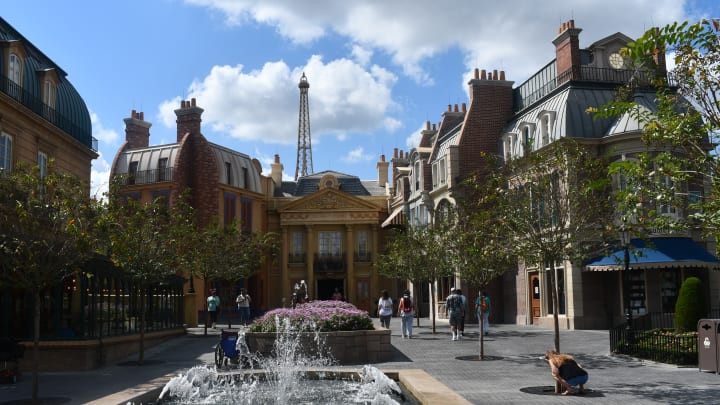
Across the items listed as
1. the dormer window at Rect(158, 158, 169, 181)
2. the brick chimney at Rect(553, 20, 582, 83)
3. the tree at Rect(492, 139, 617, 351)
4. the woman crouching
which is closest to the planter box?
the tree at Rect(492, 139, 617, 351)

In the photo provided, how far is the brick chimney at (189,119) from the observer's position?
48.2 m

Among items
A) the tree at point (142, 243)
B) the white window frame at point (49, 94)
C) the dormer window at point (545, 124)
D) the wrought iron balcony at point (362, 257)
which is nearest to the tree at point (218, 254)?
the white window frame at point (49, 94)

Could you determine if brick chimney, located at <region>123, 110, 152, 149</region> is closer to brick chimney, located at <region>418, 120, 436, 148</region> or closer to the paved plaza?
brick chimney, located at <region>418, 120, 436, 148</region>

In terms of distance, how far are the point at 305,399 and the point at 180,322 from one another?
765 inches

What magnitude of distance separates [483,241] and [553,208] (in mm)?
5928

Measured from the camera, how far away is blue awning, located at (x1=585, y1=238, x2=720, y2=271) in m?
26.3

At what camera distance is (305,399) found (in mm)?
12039

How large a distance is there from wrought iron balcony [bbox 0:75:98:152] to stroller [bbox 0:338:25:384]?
977 cm

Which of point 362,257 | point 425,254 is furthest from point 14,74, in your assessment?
point 362,257

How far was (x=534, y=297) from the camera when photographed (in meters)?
32.8

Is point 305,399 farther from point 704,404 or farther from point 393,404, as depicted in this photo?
point 704,404

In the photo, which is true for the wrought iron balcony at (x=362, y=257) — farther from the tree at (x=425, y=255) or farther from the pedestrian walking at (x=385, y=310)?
the pedestrian walking at (x=385, y=310)

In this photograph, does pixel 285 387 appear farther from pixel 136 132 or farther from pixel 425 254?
pixel 136 132

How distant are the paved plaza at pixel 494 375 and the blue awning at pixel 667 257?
3497mm
